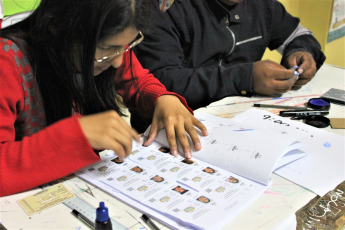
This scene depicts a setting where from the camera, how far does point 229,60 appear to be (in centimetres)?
141

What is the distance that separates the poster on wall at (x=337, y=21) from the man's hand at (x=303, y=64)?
1442 millimetres

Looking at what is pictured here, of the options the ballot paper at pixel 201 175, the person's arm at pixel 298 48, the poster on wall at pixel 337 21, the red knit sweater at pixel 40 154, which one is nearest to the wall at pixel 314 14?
the poster on wall at pixel 337 21

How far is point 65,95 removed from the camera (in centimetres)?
86

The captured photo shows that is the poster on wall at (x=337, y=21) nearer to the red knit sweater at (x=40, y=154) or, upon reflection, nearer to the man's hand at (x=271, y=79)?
the man's hand at (x=271, y=79)

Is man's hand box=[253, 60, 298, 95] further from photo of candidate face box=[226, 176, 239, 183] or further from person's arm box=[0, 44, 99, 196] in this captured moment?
person's arm box=[0, 44, 99, 196]

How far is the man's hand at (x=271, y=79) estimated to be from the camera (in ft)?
3.79

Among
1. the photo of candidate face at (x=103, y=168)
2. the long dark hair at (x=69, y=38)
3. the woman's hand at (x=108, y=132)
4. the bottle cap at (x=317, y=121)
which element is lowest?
the bottle cap at (x=317, y=121)

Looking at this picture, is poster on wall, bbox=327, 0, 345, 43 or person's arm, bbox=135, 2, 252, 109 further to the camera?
poster on wall, bbox=327, 0, 345, 43

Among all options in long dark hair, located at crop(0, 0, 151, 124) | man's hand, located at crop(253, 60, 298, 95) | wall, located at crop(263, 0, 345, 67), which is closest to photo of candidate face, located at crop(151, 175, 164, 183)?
long dark hair, located at crop(0, 0, 151, 124)

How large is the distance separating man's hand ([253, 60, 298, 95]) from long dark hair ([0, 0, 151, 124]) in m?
0.49

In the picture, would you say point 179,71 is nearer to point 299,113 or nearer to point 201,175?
point 299,113

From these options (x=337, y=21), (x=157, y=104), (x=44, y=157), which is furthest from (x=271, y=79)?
(x=337, y=21)

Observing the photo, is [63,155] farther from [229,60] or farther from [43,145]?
[229,60]

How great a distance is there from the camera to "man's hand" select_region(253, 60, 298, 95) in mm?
1156
